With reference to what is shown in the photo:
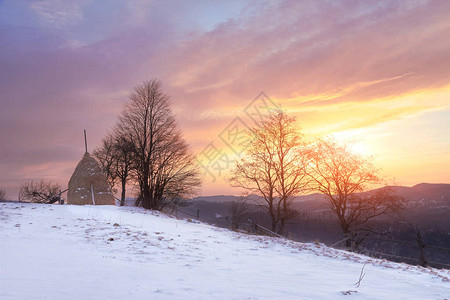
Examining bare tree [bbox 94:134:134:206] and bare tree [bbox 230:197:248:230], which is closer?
bare tree [bbox 230:197:248:230]

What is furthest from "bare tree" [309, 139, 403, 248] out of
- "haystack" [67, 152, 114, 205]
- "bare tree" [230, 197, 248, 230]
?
"haystack" [67, 152, 114, 205]

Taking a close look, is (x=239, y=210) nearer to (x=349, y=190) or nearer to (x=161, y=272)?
(x=349, y=190)

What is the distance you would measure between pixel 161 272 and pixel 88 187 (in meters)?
21.2

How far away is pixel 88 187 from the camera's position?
2586 cm

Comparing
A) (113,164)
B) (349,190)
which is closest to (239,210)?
(349,190)

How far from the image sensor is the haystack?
84.4 feet

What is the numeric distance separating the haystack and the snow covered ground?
1431cm

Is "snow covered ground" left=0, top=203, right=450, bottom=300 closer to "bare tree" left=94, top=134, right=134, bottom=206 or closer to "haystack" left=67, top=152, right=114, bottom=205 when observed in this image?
"haystack" left=67, top=152, right=114, bottom=205

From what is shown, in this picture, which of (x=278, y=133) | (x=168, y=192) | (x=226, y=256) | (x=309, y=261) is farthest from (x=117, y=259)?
(x=168, y=192)

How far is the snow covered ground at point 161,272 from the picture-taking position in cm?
544

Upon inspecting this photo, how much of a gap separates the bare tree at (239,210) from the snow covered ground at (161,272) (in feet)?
50.1

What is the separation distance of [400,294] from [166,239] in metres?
7.89

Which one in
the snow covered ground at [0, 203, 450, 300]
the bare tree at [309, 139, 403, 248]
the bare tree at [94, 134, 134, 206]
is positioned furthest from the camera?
the bare tree at [94, 134, 134, 206]

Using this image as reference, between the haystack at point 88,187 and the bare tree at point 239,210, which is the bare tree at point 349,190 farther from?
the haystack at point 88,187
